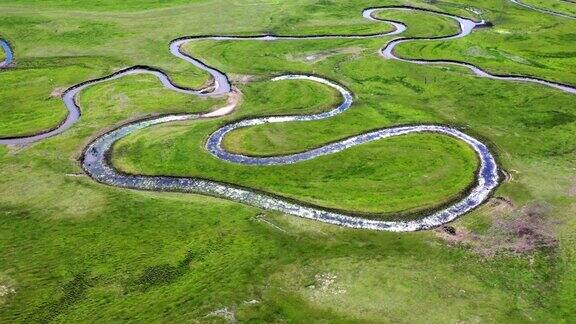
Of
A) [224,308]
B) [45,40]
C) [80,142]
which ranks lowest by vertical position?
[224,308]

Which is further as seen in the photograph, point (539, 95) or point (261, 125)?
point (539, 95)

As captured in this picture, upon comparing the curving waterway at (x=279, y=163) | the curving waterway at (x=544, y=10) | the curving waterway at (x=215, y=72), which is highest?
the curving waterway at (x=544, y=10)

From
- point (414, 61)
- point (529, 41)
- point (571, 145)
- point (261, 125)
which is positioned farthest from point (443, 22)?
point (261, 125)

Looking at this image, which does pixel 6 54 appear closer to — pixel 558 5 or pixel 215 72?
pixel 215 72

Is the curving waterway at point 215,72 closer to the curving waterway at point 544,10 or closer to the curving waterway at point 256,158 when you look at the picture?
the curving waterway at point 256,158

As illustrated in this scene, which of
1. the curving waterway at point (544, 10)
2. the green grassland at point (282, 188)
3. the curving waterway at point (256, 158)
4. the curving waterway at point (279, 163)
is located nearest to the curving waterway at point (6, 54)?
the green grassland at point (282, 188)

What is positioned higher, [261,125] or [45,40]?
[45,40]

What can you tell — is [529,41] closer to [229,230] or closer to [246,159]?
[246,159]

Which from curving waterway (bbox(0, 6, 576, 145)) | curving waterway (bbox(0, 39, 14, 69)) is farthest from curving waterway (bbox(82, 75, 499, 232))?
curving waterway (bbox(0, 39, 14, 69))

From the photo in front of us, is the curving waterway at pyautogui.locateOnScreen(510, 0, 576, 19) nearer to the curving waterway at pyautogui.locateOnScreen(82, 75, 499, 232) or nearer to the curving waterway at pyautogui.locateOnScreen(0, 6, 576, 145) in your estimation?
the curving waterway at pyautogui.locateOnScreen(0, 6, 576, 145)
